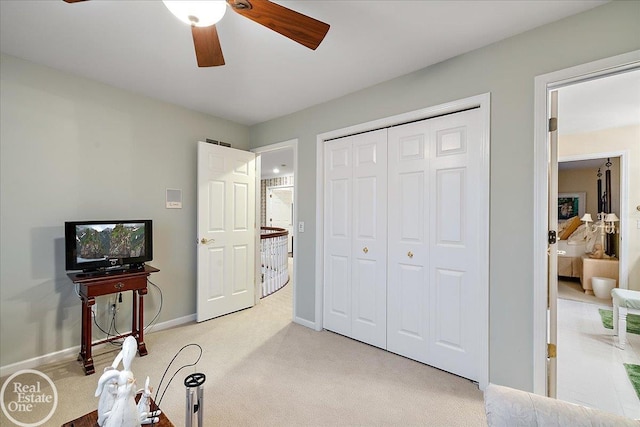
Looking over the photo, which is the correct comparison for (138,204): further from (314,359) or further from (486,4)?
(486,4)

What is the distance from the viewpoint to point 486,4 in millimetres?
1664

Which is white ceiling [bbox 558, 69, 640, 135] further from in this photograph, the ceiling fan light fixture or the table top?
the table top

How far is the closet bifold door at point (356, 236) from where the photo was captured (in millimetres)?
2701

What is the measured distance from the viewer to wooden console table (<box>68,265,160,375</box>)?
226 cm

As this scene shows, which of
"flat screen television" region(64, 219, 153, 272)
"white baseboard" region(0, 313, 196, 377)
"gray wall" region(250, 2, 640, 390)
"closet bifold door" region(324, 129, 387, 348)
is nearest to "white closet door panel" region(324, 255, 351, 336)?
"closet bifold door" region(324, 129, 387, 348)

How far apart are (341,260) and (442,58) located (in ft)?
6.57

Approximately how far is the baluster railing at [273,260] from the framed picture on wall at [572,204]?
5565 millimetres

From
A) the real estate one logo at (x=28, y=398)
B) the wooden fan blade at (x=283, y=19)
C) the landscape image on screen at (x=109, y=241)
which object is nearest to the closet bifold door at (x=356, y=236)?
the wooden fan blade at (x=283, y=19)


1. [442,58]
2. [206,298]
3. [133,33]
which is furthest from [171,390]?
[442,58]

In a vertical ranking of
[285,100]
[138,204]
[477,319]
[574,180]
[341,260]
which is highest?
[285,100]

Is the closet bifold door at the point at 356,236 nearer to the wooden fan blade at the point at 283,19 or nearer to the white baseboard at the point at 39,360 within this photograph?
the wooden fan blade at the point at 283,19

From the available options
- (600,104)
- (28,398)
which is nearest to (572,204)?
(600,104)

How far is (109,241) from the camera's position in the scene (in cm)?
251

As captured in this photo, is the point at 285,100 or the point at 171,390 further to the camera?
the point at 285,100
